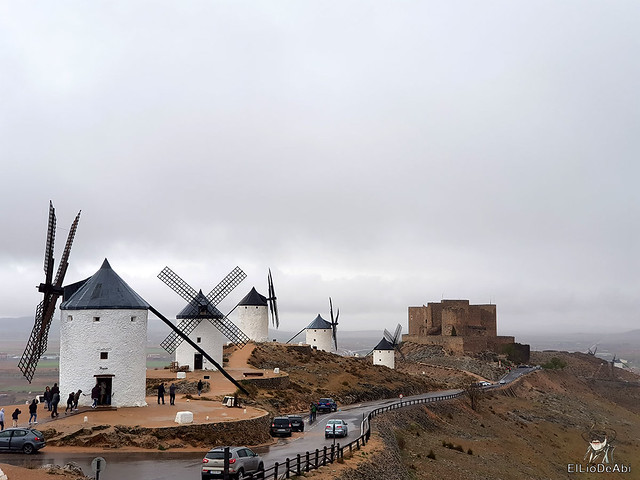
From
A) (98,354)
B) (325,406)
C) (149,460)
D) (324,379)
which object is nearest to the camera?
(149,460)

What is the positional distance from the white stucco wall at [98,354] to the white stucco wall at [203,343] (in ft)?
63.2

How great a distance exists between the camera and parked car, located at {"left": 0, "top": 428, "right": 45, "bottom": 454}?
24031 mm

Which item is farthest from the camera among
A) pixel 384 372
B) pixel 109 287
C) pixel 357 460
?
pixel 384 372

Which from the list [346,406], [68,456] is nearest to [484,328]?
[346,406]

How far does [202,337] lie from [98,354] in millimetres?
20386

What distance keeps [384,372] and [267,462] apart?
47595mm

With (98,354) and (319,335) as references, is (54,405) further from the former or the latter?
(319,335)

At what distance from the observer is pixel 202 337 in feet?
176

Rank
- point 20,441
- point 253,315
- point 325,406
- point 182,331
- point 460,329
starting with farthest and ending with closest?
point 460,329 < point 253,315 < point 182,331 < point 325,406 < point 20,441

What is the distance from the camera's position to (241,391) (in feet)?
143

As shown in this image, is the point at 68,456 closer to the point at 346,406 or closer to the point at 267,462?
the point at 267,462

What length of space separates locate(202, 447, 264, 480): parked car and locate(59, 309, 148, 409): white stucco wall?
1426 cm

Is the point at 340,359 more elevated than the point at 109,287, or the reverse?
the point at 109,287

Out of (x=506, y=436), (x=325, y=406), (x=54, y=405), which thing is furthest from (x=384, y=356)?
(x=54, y=405)
